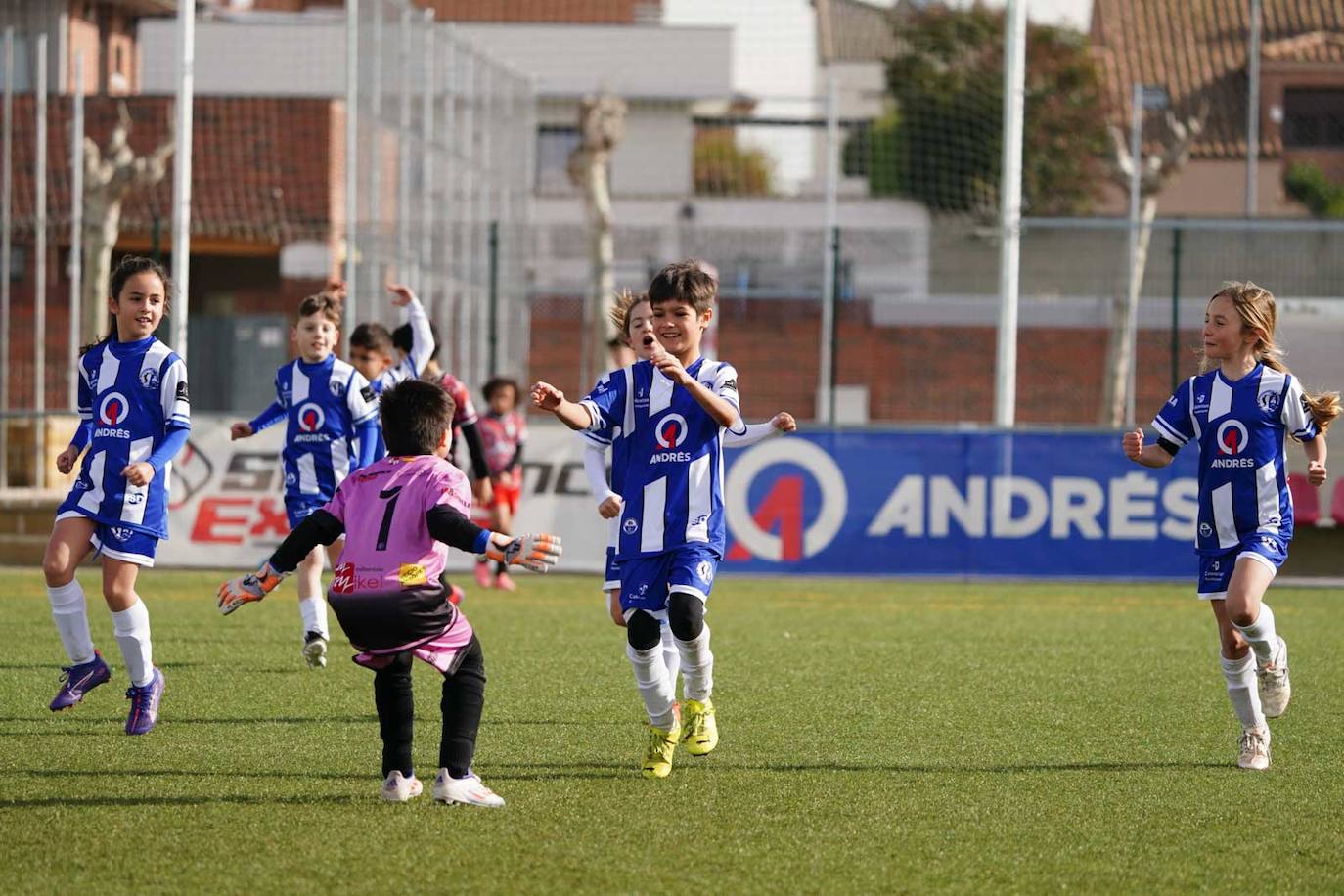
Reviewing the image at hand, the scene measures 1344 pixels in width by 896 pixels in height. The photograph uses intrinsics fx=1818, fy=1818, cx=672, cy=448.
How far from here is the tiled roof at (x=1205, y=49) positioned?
43.6m

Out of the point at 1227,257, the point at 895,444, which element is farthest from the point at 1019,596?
the point at 1227,257

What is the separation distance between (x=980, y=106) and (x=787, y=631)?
2008 cm

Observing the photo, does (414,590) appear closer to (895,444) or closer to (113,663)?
(113,663)

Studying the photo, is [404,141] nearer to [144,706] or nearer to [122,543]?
[122,543]

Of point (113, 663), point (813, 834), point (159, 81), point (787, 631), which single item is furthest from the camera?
point (159, 81)

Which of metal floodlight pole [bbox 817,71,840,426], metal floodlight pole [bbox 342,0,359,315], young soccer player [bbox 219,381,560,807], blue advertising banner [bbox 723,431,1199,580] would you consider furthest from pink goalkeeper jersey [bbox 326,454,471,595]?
metal floodlight pole [bbox 342,0,359,315]

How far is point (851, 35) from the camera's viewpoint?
50938mm

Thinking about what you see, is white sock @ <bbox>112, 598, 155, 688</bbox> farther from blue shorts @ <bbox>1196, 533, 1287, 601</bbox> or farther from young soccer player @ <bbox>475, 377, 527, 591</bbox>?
young soccer player @ <bbox>475, 377, 527, 591</bbox>

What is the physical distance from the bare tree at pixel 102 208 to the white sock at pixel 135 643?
1460cm

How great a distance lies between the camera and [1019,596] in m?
14.4

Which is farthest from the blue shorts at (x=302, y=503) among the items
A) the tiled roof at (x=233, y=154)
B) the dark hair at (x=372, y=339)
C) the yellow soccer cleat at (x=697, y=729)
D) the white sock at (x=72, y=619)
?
the tiled roof at (x=233, y=154)

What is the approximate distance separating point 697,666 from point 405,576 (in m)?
1.39

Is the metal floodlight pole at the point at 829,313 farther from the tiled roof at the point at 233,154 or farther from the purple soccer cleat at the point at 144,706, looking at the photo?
the purple soccer cleat at the point at 144,706

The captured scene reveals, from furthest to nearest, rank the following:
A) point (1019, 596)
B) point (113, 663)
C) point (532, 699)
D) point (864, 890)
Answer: point (1019, 596) → point (113, 663) → point (532, 699) → point (864, 890)
